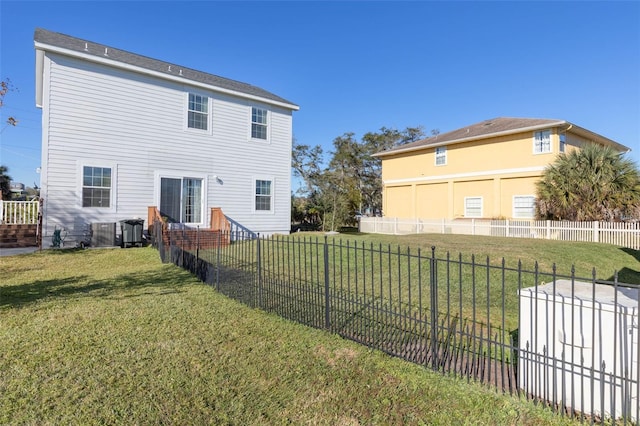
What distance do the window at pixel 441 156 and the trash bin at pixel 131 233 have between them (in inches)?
764

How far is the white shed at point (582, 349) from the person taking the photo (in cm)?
252

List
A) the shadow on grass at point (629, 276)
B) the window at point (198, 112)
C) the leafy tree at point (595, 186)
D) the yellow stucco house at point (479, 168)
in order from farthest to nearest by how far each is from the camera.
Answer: the yellow stucco house at point (479, 168) < the leafy tree at point (595, 186) < the window at point (198, 112) < the shadow on grass at point (629, 276)

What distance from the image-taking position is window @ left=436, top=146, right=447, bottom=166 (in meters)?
23.4

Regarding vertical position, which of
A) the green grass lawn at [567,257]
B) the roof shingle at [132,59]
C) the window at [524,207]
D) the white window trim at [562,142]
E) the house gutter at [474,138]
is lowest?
the green grass lawn at [567,257]

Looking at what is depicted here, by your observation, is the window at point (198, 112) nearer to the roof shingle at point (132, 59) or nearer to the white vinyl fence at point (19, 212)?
the roof shingle at point (132, 59)

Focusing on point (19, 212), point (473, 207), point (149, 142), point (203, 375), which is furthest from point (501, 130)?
point (19, 212)

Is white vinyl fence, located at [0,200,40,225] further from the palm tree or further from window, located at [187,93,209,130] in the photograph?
the palm tree

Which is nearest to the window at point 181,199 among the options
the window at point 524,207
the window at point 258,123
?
the window at point 258,123

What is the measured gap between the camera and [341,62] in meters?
22.4

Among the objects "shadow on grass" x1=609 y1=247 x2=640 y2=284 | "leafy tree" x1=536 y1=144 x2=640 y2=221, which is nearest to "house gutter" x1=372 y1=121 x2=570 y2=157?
"leafy tree" x1=536 y1=144 x2=640 y2=221

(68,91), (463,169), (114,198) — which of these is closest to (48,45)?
(68,91)

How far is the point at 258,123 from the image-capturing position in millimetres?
16125

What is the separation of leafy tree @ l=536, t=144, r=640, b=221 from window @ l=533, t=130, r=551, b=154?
2.57m

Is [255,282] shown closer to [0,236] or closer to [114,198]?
[114,198]
